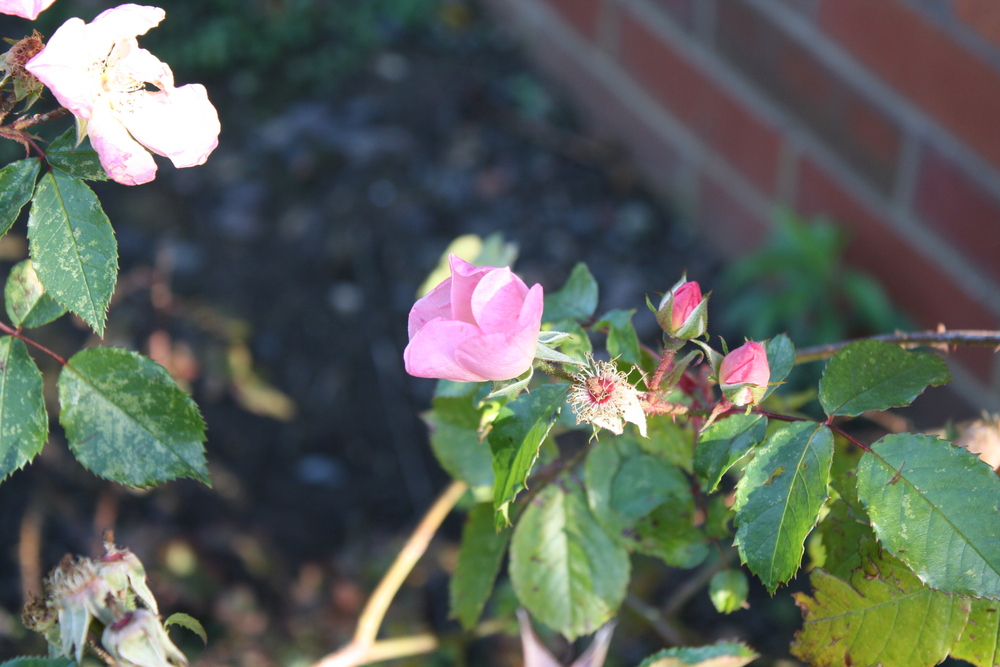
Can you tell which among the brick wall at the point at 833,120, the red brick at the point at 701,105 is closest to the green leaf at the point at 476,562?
the brick wall at the point at 833,120

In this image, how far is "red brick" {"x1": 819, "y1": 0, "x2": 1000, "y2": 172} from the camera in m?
1.51

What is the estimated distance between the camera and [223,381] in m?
2.03

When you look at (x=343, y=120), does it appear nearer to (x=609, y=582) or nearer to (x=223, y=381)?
(x=223, y=381)

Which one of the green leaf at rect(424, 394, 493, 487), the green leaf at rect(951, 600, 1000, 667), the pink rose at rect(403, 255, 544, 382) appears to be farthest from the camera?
the green leaf at rect(424, 394, 493, 487)

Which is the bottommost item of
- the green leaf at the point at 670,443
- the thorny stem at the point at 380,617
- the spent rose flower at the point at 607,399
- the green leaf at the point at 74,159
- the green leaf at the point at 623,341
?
the thorny stem at the point at 380,617

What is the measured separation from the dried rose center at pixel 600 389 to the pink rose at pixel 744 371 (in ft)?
0.23

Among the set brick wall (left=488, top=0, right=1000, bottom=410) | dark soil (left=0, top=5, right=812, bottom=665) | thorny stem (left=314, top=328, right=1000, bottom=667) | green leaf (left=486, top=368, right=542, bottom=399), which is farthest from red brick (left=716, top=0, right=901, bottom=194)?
green leaf (left=486, top=368, right=542, bottom=399)

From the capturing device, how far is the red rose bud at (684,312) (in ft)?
1.79

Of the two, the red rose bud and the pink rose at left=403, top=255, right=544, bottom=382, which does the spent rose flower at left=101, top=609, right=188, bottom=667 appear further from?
the red rose bud

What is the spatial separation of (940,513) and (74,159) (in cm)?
61

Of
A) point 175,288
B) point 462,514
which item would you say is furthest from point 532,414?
point 175,288

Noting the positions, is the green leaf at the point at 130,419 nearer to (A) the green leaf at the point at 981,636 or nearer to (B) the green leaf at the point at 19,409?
(B) the green leaf at the point at 19,409

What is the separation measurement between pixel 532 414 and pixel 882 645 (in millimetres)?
311

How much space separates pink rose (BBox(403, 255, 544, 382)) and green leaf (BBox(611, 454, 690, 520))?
9.5 inches
